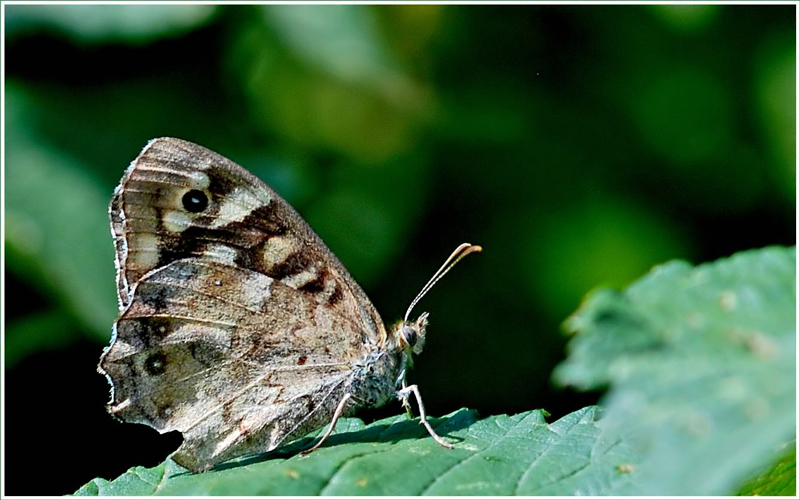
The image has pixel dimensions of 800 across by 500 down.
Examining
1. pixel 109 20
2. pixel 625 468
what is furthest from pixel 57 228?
pixel 625 468

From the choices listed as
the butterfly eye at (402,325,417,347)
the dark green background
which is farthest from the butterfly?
the dark green background

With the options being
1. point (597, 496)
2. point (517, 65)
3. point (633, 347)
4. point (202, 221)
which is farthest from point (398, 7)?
point (633, 347)

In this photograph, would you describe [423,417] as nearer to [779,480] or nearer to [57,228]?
[779,480]

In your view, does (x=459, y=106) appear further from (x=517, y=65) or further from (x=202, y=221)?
(x=202, y=221)

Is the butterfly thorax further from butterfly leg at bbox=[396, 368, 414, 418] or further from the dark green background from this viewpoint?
the dark green background

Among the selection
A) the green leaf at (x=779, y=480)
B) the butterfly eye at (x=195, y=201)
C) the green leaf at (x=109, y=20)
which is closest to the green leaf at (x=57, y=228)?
the green leaf at (x=109, y=20)

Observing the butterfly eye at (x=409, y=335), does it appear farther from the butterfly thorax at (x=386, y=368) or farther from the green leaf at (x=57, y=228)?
the green leaf at (x=57, y=228)

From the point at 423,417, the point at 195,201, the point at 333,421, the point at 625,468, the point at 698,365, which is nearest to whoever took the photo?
the point at 698,365
